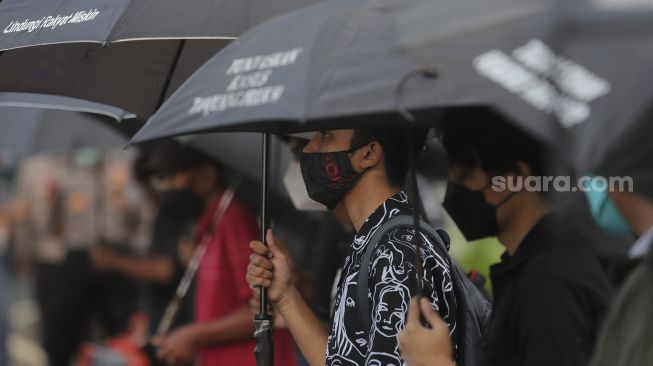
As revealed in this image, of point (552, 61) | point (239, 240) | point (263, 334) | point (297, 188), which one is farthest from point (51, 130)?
point (552, 61)

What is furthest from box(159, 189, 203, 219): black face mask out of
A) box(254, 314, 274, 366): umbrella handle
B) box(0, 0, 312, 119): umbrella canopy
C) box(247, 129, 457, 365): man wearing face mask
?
box(247, 129, 457, 365): man wearing face mask

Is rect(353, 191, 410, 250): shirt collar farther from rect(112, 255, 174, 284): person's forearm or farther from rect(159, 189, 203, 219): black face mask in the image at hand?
rect(112, 255, 174, 284): person's forearm

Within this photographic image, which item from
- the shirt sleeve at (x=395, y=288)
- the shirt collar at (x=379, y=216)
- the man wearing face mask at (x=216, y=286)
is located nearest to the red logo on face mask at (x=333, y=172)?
the shirt collar at (x=379, y=216)

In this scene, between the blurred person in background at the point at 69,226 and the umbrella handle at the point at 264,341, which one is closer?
the umbrella handle at the point at 264,341

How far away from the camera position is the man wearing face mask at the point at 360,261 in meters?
3.83

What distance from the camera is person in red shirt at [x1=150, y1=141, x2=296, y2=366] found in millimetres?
6113

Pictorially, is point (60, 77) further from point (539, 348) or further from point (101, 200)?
point (101, 200)

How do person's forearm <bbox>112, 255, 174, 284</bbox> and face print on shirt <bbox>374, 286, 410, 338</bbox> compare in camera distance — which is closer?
face print on shirt <bbox>374, 286, 410, 338</bbox>

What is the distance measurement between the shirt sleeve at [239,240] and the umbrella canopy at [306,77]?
2.57 m

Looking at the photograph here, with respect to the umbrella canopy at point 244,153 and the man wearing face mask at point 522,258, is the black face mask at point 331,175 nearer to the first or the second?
the man wearing face mask at point 522,258

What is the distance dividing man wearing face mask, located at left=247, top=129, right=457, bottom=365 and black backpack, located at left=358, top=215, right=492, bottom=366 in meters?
0.02

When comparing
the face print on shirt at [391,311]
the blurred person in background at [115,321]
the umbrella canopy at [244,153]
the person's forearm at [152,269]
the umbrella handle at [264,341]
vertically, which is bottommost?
the blurred person in background at [115,321]

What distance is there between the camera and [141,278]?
25.4 feet

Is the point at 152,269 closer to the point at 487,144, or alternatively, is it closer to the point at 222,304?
the point at 222,304
